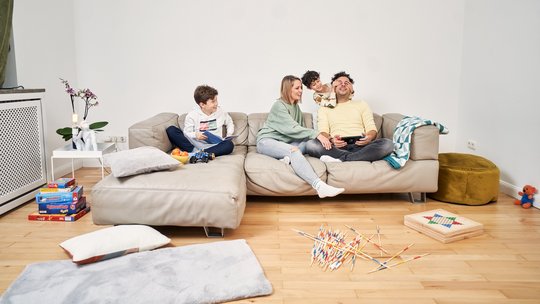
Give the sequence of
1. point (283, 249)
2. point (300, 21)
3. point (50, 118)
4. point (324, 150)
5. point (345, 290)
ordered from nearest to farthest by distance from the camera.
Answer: point (345, 290) < point (283, 249) < point (324, 150) < point (50, 118) < point (300, 21)

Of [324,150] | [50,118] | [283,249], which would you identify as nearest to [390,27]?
[324,150]

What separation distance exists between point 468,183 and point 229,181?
6.41ft

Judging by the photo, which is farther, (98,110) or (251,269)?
(98,110)

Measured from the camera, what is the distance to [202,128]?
12.0ft

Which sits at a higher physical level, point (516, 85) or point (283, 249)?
point (516, 85)

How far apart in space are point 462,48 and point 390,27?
0.79 m

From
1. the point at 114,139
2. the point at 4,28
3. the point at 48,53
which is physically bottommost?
the point at 114,139

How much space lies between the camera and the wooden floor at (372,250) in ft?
6.48

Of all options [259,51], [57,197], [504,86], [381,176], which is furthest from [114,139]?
[504,86]

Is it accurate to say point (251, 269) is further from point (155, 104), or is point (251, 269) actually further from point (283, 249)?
point (155, 104)

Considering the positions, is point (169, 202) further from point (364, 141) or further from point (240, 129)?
point (364, 141)

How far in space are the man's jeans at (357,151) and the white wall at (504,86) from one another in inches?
44.0

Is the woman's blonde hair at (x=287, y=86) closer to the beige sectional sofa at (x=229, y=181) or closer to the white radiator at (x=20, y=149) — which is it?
the beige sectional sofa at (x=229, y=181)

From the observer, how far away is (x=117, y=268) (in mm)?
2139
